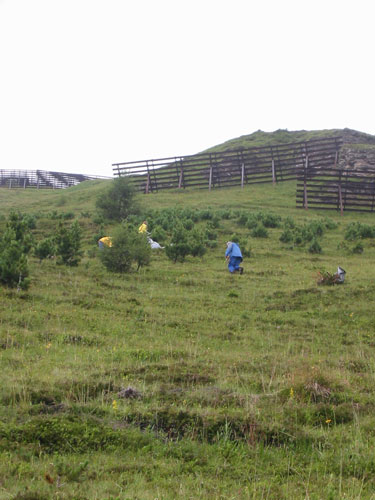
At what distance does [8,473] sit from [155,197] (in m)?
32.0

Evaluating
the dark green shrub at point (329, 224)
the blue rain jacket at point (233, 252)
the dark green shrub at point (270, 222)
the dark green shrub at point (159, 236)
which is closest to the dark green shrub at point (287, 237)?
the dark green shrub at point (270, 222)

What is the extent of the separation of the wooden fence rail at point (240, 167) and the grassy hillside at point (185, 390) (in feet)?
80.3

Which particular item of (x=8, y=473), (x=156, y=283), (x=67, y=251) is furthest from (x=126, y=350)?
Answer: (x=67, y=251)

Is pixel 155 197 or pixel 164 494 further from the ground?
pixel 155 197

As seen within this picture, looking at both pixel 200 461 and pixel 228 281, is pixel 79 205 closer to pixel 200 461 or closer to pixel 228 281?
pixel 228 281

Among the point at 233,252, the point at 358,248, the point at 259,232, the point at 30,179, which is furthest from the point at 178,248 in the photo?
the point at 30,179

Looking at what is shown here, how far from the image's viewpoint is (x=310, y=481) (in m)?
4.23

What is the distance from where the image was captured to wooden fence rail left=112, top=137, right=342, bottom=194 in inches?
1478

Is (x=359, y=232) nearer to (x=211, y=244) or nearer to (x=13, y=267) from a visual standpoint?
Answer: (x=211, y=244)

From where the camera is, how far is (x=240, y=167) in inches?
1502

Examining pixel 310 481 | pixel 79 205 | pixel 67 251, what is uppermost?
pixel 79 205

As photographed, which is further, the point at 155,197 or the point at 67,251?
the point at 155,197

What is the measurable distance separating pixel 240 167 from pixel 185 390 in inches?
1308

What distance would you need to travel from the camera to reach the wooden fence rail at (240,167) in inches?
1478
